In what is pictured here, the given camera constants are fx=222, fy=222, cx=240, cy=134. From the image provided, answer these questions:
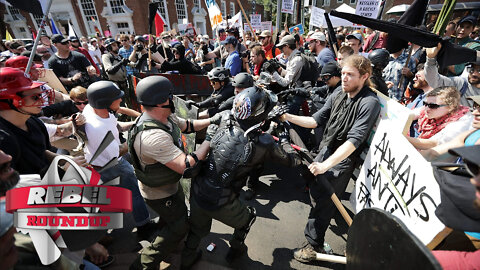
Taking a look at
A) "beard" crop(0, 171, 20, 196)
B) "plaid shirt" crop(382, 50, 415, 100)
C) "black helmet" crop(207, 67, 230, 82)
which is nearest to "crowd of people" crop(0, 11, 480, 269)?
"beard" crop(0, 171, 20, 196)

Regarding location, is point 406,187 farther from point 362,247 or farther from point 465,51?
point 465,51

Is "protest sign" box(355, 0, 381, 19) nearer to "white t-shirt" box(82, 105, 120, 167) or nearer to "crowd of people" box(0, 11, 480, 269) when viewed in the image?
"crowd of people" box(0, 11, 480, 269)

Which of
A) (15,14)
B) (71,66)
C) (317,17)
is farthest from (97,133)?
(15,14)

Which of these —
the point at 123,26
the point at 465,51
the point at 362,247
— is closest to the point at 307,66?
the point at 465,51

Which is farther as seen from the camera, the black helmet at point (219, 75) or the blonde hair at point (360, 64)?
the black helmet at point (219, 75)

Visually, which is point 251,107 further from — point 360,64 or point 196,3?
point 196,3

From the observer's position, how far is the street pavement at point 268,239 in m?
2.61

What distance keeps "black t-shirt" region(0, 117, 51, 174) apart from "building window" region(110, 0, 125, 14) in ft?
106

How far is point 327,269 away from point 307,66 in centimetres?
353

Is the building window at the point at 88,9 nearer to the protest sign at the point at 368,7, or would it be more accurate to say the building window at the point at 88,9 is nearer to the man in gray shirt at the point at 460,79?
the protest sign at the point at 368,7

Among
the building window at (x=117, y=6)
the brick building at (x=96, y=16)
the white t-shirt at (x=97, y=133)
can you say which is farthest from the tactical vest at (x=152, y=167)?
the building window at (x=117, y=6)

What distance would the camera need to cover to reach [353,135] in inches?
85.4

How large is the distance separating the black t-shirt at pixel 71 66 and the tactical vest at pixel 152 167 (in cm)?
403

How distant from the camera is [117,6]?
90.1ft
